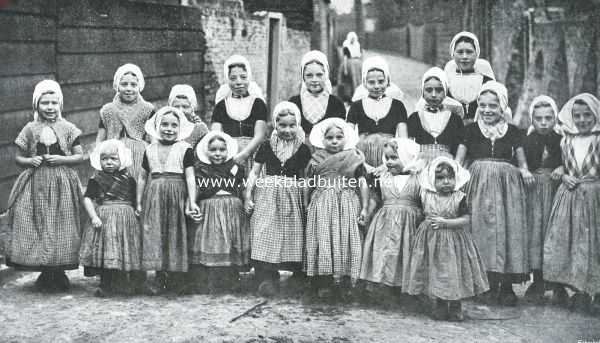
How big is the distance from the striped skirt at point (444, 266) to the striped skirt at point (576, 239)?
61 cm

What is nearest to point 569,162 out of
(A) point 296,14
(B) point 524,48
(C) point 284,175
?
(C) point 284,175

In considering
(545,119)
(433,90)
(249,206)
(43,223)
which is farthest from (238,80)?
(545,119)

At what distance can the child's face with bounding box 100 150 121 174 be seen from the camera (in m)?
4.60

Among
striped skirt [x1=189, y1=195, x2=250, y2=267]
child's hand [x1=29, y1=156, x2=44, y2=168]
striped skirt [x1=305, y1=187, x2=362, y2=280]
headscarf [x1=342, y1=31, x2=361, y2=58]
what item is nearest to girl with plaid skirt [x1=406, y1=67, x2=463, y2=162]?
striped skirt [x1=305, y1=187, x2=362, y2=280]

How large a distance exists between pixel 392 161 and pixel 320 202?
0.59m

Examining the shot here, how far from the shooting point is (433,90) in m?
4.73

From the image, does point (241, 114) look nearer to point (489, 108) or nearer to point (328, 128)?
point (328, 128)

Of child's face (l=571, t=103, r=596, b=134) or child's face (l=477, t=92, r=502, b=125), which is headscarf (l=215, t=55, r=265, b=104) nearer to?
child's face (l=477, t=92, r=502, b=125)

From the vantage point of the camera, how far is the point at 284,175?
4.69m

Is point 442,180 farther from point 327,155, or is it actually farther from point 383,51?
point 383,51

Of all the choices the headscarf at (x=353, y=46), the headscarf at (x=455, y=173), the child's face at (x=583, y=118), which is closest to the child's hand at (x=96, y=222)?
the headscarf at (x=455, y=173)

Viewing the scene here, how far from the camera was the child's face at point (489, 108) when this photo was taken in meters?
4.55

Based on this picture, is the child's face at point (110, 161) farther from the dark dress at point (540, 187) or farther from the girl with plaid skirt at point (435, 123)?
the dark dress at point (540, 187)

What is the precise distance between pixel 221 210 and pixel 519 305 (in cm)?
228
